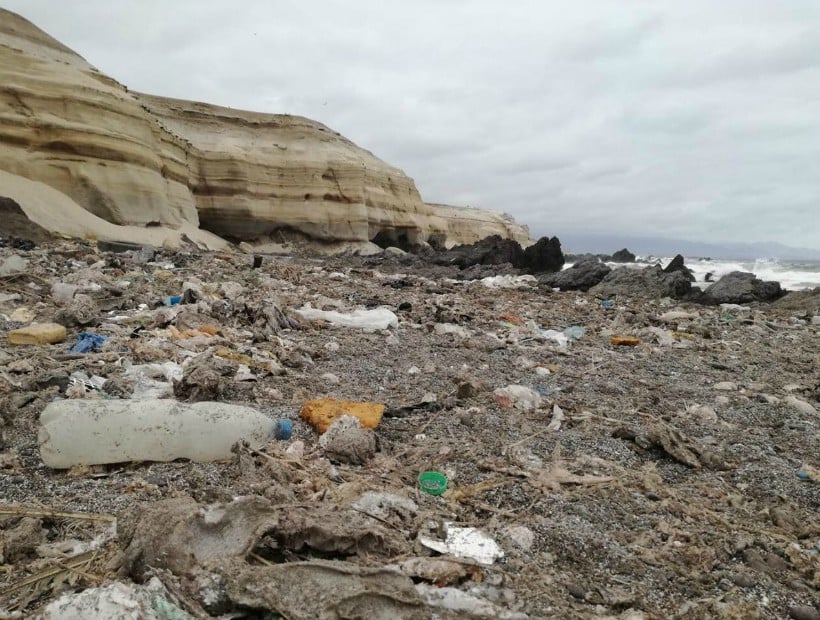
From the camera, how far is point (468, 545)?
1869 mm

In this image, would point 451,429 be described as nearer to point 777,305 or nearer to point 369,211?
point 777,305

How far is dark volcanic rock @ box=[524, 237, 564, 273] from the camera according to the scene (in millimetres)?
17922

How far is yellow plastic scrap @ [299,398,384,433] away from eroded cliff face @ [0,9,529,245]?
44.1 ft

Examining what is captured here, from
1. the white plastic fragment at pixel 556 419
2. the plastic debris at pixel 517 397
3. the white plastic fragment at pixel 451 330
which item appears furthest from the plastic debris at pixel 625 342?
the white plastic fragment at pixel 556 419

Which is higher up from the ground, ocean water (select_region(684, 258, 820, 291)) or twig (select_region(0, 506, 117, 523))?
ocean water (select_region(684, 258, 820, 291))

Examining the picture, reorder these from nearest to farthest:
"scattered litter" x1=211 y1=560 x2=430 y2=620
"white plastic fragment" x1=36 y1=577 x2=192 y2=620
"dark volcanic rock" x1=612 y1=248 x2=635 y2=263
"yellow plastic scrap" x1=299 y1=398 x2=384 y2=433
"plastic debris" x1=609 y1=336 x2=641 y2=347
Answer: "white plastic fragment" x1=36 y1=577 x2=192 y2=620, "scattered litter" x1=211 y1=560 x2=430 y2=620, "yellow plastic scrap" x1=299 y1=398 x2=384 y2=433, "plastic debris" x1=609 y1=336 x2=641 y2=347, "dark volcanic rock" x1=612 y1=248 x2=635 y2=263

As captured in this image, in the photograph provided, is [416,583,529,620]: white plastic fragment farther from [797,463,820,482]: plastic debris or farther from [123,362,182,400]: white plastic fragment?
[123,362,182,400]: white plastic fragment

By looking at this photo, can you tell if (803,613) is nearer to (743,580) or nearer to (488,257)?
(743,580)

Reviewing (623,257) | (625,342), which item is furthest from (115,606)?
(623,257)

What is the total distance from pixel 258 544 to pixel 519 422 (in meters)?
2.02

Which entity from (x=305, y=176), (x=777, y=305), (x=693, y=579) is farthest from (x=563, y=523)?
(x=305, y=176)

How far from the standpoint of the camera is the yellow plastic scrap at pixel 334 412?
2.94 m

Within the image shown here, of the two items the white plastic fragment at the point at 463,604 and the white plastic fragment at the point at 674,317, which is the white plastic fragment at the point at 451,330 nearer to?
the white plastic fragment at the point at 674,317

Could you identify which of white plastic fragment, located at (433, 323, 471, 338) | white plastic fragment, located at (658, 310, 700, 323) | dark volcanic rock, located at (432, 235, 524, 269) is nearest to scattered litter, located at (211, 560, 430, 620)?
white plastic fragment, located at (433, 323, 471, 338)
